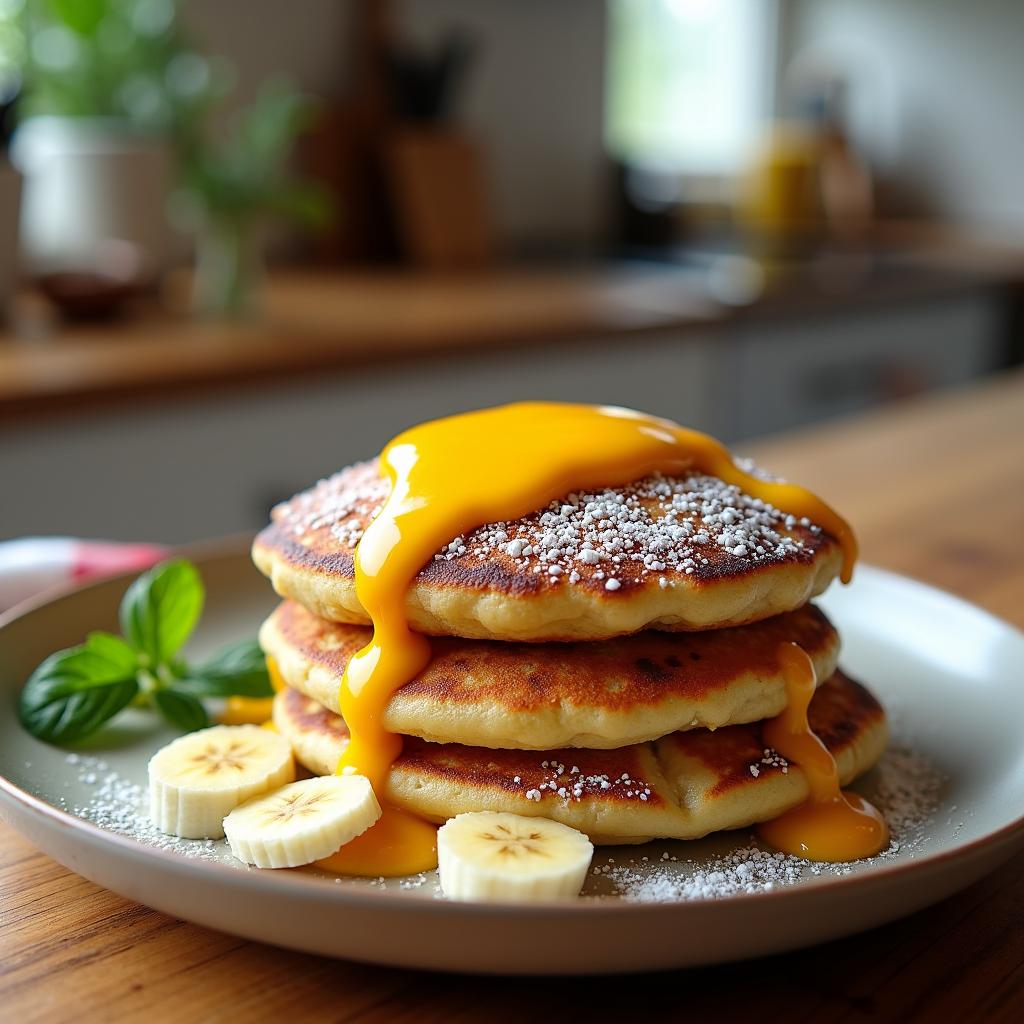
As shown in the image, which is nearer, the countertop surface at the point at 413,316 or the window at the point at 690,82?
the countertop surface at the point at 413,316

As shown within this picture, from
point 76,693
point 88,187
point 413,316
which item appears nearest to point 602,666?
point 76,693

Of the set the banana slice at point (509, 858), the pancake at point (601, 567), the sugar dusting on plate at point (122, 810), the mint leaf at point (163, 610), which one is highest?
the pancake at point (601, 567)

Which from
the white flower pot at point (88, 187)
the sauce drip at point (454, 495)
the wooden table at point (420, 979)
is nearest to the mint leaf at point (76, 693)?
the wooden table at point (420, 979)

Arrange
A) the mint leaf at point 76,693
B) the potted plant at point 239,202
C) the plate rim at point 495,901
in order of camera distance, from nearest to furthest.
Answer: the plate rim at point 495,901 < the mint leaf at point 76,693 < the potted plant at point 239,202

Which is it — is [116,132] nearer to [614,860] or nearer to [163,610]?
[163,610]

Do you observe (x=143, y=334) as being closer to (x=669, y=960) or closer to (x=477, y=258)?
(x=477, y=258)

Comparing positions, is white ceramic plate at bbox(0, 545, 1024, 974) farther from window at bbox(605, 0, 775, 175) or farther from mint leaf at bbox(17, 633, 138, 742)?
window at bbox(605, 0, 775, 175)

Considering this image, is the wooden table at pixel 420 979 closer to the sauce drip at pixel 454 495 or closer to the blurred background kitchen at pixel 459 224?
the sauce drip at pixel 454 495
